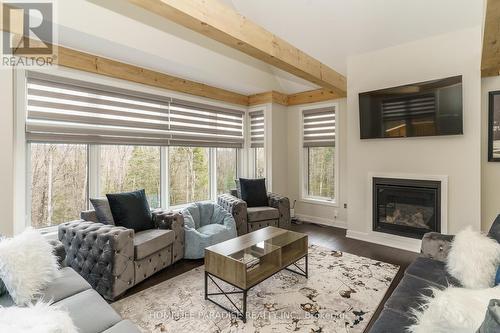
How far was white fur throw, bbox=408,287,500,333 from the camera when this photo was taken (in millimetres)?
1047

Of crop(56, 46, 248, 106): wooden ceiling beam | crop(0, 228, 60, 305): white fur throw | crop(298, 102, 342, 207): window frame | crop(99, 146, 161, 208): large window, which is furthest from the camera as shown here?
crop(298, 102, 342, 207): window frame

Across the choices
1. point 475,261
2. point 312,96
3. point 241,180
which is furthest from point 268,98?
point 475,261

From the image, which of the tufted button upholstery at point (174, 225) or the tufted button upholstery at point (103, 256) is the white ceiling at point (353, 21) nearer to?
the tufted button upholstery at point (174, 225)

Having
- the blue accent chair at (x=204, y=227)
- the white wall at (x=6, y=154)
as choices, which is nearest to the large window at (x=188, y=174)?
the blue accent chair at (x=204, y=227)

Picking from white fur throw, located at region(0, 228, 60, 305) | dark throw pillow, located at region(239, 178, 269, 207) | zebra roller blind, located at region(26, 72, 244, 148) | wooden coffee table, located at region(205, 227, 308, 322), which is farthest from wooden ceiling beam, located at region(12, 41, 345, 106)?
wooden coffee table, located at region(205, 227, 308, 322)

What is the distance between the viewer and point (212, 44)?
393 cm

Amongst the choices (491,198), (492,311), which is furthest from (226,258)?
(491,198)

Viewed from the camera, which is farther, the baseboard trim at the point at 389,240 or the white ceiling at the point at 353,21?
the baseboard trim at the point at 389,240

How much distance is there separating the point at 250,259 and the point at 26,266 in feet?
5.18

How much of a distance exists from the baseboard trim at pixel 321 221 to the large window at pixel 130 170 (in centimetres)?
282

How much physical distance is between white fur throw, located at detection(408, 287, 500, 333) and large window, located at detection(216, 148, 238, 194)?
13.1ft

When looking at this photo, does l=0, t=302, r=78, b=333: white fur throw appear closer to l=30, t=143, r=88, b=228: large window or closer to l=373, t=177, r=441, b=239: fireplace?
l=30, t=143, r=88, b=228: large window

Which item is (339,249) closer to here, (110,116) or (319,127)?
(319,127)

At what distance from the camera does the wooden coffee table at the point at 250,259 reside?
2.07 metres
